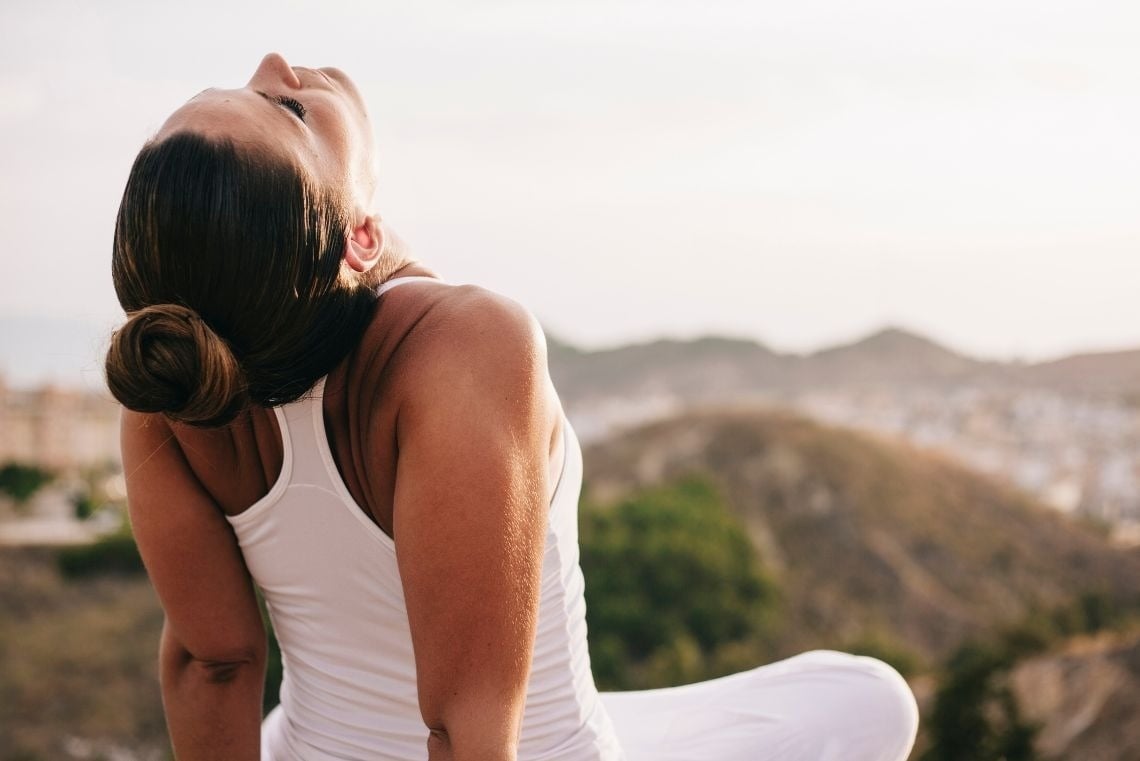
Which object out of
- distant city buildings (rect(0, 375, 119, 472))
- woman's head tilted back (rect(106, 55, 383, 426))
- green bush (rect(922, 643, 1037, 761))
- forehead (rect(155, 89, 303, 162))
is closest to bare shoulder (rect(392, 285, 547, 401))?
woman's head tilted back (rect(106, 55, 383, 426))

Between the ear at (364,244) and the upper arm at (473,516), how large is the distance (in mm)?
170

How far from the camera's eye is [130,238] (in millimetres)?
1198

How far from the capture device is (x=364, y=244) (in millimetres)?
1333

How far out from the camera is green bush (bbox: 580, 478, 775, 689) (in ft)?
38.7

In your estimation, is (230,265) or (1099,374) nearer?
(230,265)

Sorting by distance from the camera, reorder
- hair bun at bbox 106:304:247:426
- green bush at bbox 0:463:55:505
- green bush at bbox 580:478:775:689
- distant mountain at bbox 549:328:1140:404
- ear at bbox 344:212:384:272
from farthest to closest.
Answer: distant mountain at bbox 549:328:1140:404, green bush at bbox 0:463:55:505, green bush at bbox 580:478:775:689, ear at bbox 344:212:384:272, hair bun at bbox 106:304:247:426

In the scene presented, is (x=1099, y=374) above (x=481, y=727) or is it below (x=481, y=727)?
below

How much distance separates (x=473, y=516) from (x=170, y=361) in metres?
0.35

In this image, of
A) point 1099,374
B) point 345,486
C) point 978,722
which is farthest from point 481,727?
point 1099,374

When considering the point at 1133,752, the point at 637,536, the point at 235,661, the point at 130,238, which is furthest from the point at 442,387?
the point at 637,536

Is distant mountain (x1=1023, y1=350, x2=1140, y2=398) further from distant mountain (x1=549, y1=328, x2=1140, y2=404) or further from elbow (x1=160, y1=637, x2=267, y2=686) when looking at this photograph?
elbow (x1=160, y1=637, x2=267, y2=686)

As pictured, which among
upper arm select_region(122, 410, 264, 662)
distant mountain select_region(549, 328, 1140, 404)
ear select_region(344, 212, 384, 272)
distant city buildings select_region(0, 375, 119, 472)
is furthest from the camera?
distant mountain select_region(549, 328, 1140, 404)

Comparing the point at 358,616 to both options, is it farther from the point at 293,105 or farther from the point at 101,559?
the point at 101,559

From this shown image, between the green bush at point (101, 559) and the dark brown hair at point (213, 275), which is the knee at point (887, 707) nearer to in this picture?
the dark brown hair at point (213, 275)
